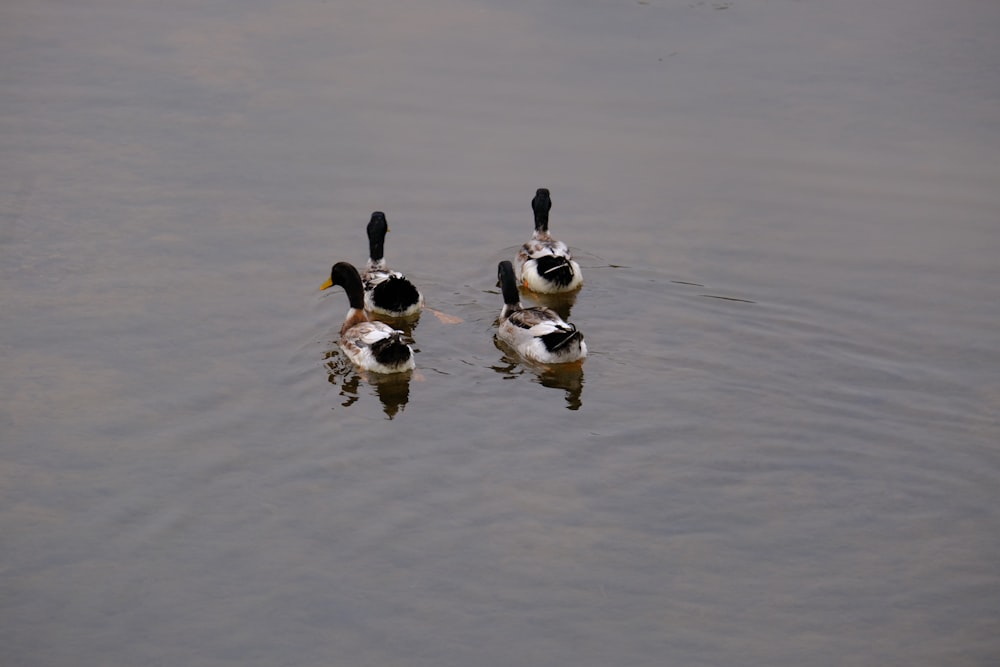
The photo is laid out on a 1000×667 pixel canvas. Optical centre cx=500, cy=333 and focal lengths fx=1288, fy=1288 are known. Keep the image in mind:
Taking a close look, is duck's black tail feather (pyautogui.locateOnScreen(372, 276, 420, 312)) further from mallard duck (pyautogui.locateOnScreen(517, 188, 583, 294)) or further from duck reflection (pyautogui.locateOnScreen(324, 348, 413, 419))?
mallard duck (pyautogui.locateOnScreen(517, 188, 583, 294))

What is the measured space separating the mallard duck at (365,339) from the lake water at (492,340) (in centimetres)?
24

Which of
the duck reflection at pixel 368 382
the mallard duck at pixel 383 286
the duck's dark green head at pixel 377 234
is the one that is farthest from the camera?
the duck's dark green head at pixel 377 234

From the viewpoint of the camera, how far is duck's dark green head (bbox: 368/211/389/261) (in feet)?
49.3

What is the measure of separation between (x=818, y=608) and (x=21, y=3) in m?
19.2

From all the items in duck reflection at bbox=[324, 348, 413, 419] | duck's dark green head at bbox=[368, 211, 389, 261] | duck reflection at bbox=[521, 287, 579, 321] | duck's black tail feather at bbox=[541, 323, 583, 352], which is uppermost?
duck's dark green head at bbox=[368, 211, 389, 261]

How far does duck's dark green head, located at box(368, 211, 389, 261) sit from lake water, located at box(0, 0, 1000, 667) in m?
0.59

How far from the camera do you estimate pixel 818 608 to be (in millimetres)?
9328

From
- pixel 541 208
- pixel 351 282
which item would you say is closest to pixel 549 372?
pixel 351 282

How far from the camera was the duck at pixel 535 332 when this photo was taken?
13.3 m

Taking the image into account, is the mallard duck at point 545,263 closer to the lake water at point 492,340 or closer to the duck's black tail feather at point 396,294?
the lake water at point 492,340

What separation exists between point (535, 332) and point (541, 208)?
260 centimetres

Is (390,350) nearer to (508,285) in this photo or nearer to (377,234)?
(508,285)

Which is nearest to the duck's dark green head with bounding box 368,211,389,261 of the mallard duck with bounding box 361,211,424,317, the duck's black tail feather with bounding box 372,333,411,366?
the mallard duck with bounding box 361,211,424,317

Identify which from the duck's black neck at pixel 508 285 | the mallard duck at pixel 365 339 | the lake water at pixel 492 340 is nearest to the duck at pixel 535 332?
the duck's black neck at pixel 508 285
